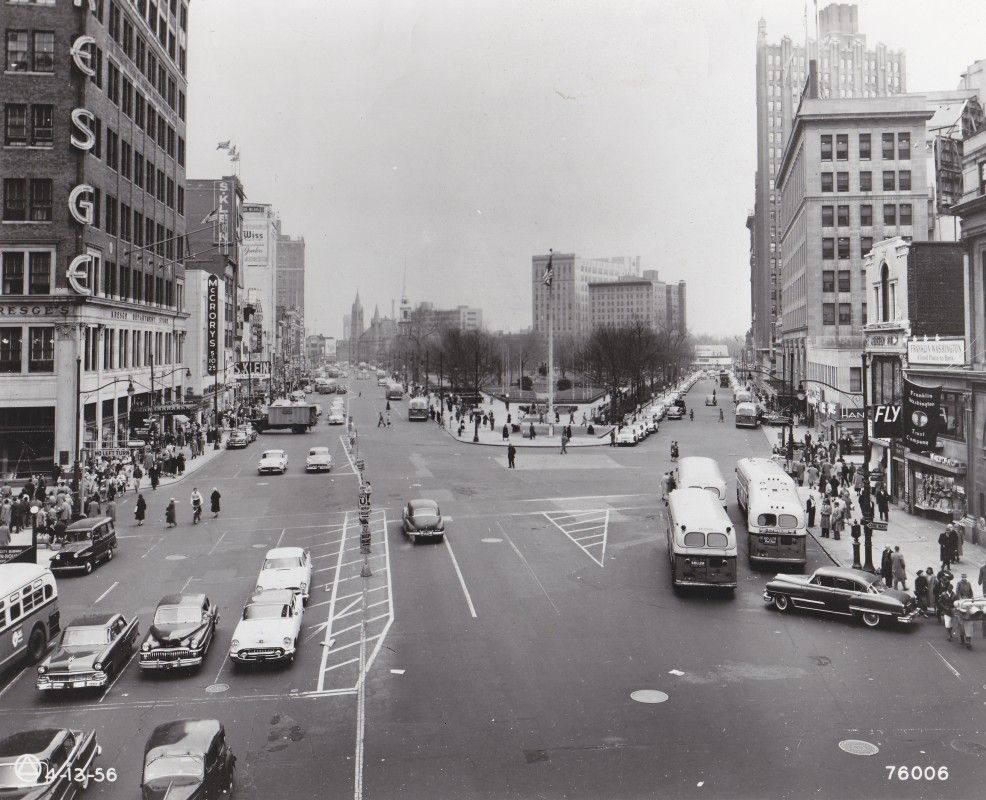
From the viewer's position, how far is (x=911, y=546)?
30047mm

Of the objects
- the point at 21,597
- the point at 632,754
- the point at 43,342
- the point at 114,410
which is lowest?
the point at 632,754

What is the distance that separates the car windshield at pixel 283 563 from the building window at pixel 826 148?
3181 inches

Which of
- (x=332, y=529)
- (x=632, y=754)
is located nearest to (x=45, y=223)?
(x=332, y=529)

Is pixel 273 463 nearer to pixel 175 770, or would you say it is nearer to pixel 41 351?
pixel 41 351

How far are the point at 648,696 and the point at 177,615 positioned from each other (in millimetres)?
10709

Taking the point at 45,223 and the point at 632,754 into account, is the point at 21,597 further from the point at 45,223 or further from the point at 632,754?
the point at 45,223

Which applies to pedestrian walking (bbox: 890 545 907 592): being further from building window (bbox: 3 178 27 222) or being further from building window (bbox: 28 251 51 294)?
building window (bbox: 3 178 27 222)

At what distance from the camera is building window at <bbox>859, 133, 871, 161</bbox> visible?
8644cm

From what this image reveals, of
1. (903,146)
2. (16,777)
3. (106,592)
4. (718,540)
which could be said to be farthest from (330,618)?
→ (903,146)

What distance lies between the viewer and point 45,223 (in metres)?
48.2

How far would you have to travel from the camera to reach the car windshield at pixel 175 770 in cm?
1158

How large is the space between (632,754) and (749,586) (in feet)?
42.4
